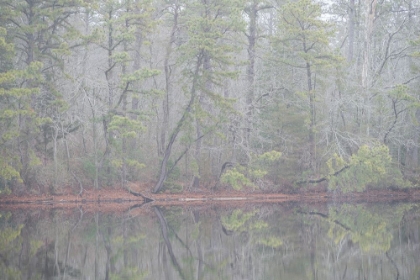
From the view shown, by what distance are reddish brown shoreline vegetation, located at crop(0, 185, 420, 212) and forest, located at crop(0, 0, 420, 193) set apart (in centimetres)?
55

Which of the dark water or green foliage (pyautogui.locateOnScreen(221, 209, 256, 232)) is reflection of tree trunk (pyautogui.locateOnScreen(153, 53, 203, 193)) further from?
green foliage (pyautogui.locateOnScreen(221, 209, 256, 232))

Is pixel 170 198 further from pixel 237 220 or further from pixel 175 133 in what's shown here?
pixel 237 220

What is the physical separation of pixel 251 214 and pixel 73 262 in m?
11.1

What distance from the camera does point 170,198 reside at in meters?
29.3

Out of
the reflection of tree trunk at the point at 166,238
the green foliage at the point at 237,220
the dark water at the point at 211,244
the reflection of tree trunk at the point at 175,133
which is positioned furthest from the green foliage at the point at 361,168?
the reflection of tree trunk at the point at 166,238

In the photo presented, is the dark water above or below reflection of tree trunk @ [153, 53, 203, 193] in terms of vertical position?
below

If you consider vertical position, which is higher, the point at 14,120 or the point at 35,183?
the point at 14,120

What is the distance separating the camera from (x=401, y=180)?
30.1 metres

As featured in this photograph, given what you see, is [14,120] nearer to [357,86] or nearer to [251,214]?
[251,214]

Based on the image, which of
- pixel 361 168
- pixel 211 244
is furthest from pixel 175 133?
pixel 211 244

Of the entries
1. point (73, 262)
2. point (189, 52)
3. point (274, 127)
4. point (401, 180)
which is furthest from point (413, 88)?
point (73, 262)

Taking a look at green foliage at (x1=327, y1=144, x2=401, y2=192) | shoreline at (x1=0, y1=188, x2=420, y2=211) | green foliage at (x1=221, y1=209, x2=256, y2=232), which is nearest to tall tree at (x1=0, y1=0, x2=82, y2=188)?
shoreline at (x1=0, y1=188, x2=420, y2=211)

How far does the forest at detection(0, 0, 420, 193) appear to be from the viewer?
2645 cm

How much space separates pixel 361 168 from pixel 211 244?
13.8 m
